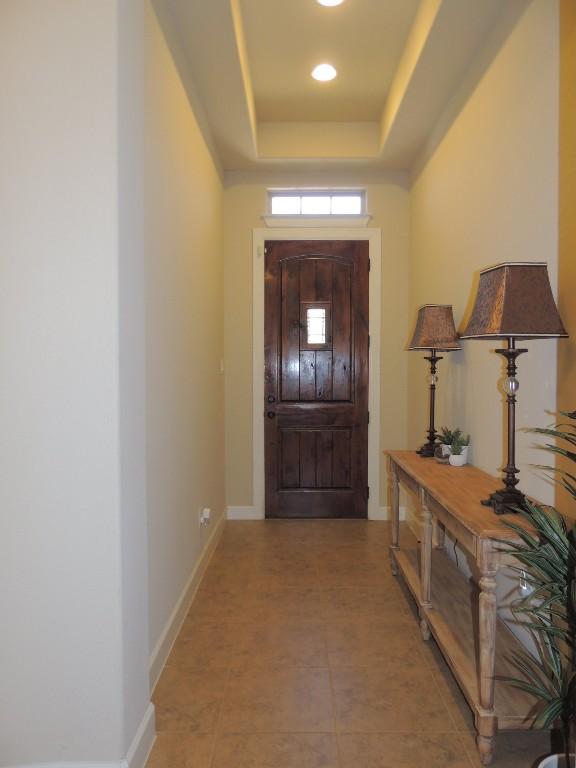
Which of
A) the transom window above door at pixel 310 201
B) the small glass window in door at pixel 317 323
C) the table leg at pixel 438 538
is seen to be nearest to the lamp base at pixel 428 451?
the table leg at pixel 438 538

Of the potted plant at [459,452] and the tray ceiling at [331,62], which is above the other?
the tray ceiling at [331,62]

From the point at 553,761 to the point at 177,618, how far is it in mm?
1696

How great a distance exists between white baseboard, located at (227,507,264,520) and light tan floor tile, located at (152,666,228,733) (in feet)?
7.14

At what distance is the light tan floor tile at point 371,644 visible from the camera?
2234 mm

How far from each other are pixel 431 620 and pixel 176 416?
1484 millimetres

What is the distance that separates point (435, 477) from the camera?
2.36 metres

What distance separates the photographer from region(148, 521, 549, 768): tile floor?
66.8 inches

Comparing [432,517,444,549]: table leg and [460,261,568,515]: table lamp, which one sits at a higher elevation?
[460,261,568,515]: table lamp

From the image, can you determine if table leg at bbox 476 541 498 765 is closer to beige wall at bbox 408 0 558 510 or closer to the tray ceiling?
beige wall at bbox 408 0 558 510

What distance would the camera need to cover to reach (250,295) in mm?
4305

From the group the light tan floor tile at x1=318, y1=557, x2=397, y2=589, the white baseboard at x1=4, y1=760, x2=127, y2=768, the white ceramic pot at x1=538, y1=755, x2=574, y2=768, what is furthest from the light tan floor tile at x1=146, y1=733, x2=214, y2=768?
the light tan floor tile at x1=318, y1=557, x2=397, y2=589

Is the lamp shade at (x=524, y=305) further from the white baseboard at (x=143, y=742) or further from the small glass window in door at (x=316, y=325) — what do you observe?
the small glass window in door at (x=316, y=325)

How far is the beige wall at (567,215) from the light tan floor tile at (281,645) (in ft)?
4.13

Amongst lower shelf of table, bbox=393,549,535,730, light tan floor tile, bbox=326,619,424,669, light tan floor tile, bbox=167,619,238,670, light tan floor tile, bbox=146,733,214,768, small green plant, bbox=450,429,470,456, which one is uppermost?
small green plant, bbox=450,429,470,456
